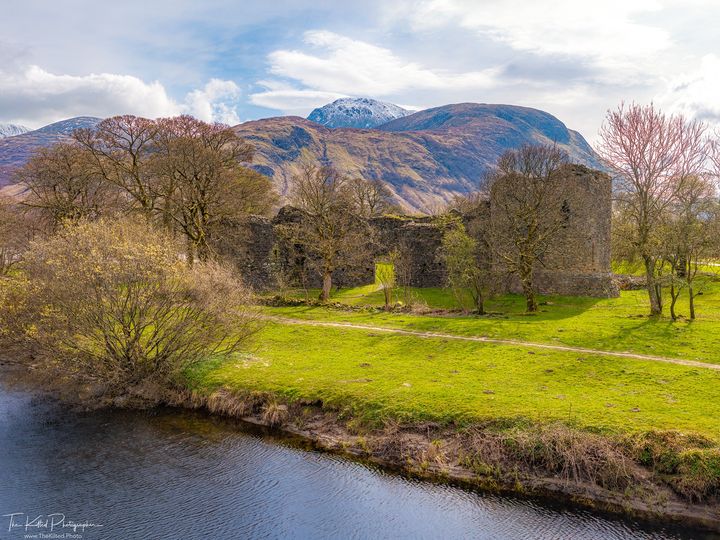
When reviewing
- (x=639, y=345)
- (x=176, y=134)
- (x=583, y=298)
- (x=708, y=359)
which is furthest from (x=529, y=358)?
(x=176, y=134)

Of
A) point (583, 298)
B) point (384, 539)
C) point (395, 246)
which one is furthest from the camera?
point (395, 246)

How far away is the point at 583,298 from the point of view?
3706 centimetres

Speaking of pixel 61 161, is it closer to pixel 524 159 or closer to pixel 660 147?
pixel 524 159

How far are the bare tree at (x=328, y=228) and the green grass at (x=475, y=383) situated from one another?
1301 cm

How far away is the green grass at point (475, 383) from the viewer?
17.5m

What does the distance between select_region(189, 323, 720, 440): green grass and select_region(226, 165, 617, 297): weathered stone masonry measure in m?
15.6

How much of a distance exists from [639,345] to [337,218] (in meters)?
23.1

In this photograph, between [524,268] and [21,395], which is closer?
[21,395]

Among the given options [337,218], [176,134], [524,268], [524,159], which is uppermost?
[176,134]

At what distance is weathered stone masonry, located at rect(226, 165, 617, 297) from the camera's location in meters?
38.1

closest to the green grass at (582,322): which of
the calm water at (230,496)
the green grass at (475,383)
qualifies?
the green grass at (475,383)

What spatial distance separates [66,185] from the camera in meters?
43.9

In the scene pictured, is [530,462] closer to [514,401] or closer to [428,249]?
[514,401]

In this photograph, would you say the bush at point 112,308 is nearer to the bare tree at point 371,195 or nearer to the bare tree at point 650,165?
the bare tree at point 650,165
